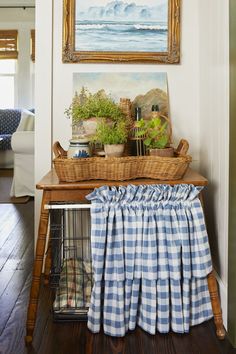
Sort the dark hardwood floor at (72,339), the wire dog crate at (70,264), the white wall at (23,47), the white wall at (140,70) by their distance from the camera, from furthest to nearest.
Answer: the white wall at (23,47) → the white wall at (140,70) → the wire dog crate at (70,264) → the dark hardwood floor at (72,339)

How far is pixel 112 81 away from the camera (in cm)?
219

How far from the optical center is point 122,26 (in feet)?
7.11

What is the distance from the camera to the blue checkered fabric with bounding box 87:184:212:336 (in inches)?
61.4

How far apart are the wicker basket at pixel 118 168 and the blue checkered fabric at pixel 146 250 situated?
8 cm

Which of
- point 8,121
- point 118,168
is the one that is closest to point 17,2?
point 8,121

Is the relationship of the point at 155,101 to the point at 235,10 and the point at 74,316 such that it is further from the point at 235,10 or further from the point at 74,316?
the point at 74,316

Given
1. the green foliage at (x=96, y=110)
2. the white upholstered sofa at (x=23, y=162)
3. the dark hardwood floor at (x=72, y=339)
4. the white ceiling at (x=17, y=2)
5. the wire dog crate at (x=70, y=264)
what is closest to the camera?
the dark hardwood floor at (x=72, y=339)

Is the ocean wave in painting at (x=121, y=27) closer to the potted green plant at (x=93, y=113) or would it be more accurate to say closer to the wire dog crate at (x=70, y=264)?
the potted green plant at (x=93, y=113)

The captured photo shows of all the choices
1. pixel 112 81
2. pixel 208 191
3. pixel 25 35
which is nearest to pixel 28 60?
pixel 25 35

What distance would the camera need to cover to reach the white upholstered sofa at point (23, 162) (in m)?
4.30

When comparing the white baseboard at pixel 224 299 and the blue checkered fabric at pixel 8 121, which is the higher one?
the blue checkered fabric at pixel 8 121

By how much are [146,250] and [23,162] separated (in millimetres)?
3127

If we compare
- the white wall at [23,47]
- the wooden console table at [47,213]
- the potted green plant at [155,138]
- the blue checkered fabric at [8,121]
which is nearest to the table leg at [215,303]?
the wooden console table at [47,213]

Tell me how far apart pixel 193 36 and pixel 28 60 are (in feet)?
18.6
